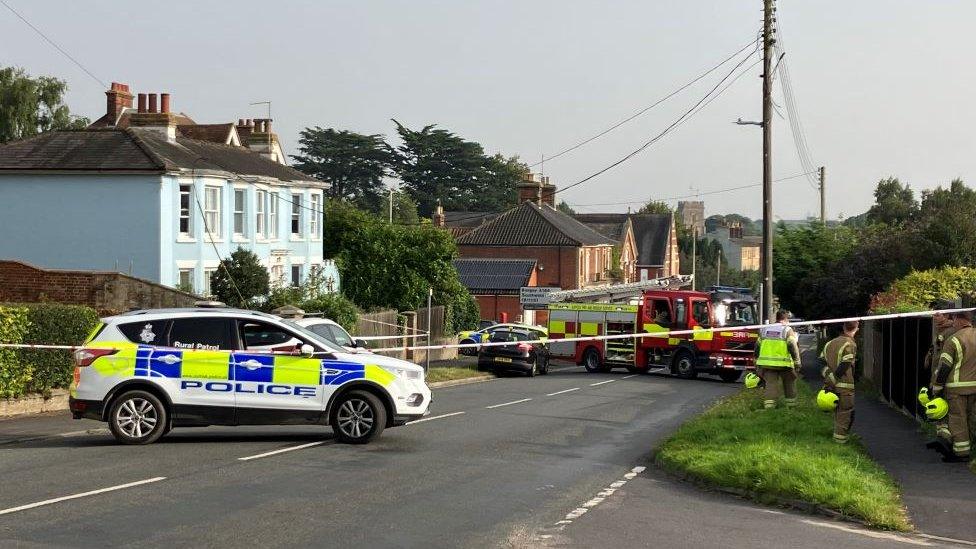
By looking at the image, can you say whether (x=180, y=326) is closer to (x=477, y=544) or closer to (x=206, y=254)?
(x=477, y=544)

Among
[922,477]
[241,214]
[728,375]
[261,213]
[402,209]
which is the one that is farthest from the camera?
[402,209]

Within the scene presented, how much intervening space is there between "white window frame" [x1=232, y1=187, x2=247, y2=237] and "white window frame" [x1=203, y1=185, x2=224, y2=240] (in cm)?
146

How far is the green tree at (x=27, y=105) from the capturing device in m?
63.4

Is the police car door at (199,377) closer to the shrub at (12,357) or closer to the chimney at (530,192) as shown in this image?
the shrub at (12,357)

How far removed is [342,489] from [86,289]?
56.8ft

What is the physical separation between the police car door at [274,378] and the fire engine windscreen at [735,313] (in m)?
26.1

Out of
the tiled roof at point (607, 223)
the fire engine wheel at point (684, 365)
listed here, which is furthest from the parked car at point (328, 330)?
the tiled roof at point (607, 223)

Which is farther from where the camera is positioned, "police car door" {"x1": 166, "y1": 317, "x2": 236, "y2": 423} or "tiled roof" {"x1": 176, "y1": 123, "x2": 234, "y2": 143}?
"tiled roof" {"x1": 176, "y1": 123, "x2": 234, "y2": 143}

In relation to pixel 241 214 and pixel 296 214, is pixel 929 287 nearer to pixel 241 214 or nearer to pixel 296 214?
pixel 241 214

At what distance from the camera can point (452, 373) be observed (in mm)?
37281

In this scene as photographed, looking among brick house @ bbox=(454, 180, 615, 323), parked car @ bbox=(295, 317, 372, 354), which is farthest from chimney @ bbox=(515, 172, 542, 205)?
parked car @ bbox=(295, 317, 372, 354)

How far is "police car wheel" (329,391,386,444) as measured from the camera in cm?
1563

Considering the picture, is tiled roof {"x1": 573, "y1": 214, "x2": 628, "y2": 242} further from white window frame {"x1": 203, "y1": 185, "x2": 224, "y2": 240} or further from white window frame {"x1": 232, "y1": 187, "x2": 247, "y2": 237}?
white window frame {"x1": 203, "y1": 185, "x2": 224, "y2": 240}

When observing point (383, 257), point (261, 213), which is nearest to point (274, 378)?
point (261, 213)
